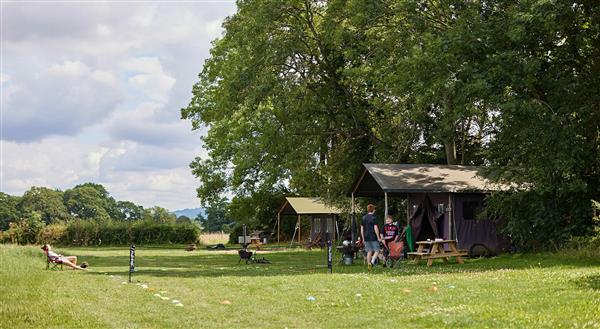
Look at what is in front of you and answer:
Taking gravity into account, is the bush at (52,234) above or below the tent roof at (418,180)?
below

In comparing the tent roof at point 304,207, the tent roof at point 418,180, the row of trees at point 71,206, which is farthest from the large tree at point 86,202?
the tent roof at point 418,180

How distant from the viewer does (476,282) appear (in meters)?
15.1

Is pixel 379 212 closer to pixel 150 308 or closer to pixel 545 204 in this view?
pixel 545 204

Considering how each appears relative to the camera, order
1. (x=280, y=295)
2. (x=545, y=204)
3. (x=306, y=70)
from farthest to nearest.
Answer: (x=306, y=70), (x=545, y=204), (x=280, y=295)

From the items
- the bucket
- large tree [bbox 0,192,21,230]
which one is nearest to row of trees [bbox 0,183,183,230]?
large tree [bbox 0,192,21,230]

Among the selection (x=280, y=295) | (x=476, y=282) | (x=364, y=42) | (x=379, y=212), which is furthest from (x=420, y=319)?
(x=379, y=212)

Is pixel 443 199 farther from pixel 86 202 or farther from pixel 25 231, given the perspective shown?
pixel 86 202

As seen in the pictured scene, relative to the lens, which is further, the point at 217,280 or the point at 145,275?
the point at 145,275

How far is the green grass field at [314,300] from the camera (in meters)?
10.1

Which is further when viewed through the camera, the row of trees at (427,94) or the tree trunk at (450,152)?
the tree trunk at (450,152)

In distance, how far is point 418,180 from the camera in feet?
89.2

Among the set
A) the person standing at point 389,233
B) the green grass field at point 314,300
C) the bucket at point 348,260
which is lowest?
the green grass field at point 314,300

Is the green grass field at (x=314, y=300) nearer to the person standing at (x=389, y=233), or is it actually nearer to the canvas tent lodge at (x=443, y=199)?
the person standing at (x=389, y=233)

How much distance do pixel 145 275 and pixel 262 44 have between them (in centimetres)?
1455
